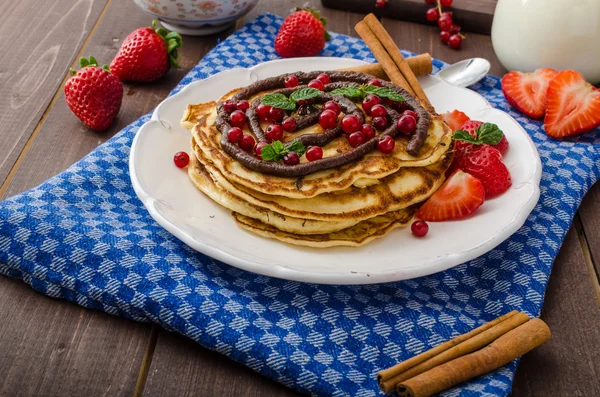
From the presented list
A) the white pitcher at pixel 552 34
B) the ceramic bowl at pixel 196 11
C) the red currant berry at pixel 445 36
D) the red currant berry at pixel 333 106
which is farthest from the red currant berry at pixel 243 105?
the red currant berry at pixel 445 36

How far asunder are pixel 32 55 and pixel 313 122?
1.50 m

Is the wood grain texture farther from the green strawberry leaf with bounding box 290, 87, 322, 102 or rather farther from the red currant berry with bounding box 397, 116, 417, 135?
the red currant berry with bounding box 397, 116, 417, 135

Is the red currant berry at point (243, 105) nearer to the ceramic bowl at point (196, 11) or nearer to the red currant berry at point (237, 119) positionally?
the red currant berry at point (237, 119)

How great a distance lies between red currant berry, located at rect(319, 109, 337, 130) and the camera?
6.29 ft

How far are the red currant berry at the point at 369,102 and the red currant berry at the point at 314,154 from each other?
29cm

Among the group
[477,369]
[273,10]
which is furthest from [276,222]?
[273,10]

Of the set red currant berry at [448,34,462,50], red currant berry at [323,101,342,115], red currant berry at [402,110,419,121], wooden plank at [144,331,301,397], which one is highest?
red currant berry at [323,101,342,115]

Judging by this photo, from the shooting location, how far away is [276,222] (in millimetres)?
1792

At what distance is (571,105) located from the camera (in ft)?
7.71

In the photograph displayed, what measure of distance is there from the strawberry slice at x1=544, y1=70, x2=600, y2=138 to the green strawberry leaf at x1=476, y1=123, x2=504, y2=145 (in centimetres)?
45

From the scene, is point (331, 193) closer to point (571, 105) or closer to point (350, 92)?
point (350, 92)

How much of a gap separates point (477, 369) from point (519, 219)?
48 cm

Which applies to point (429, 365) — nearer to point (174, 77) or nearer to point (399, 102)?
point (399, 102)

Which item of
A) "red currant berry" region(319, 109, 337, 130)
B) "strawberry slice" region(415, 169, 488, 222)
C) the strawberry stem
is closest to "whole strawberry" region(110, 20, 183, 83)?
the strawberry stem
